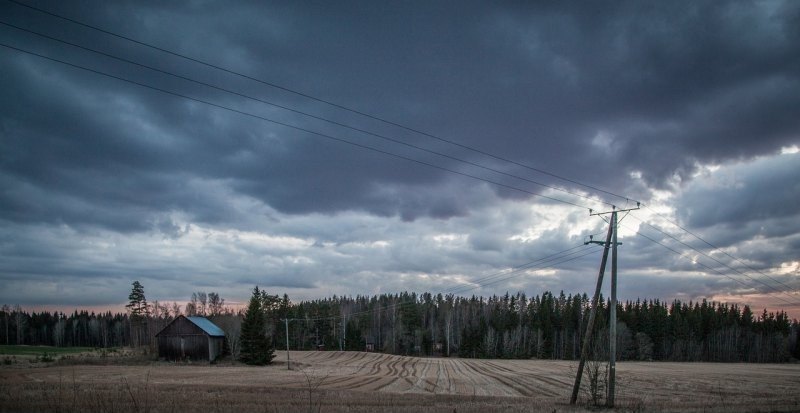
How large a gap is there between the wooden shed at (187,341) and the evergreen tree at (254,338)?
6628 mm

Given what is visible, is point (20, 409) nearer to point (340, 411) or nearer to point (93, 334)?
point (340, 411)

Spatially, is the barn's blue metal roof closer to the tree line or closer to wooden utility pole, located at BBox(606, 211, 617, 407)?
the tree line

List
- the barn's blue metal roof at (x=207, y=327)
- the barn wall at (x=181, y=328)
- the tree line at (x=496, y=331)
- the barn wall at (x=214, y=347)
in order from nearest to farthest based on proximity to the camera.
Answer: the barn wall at (x=214, y=347)
the barn wall at (x=181, y=328)
the barn's blue metal roof at (x=207, y=327)
the tree line at (x=496, y=331)

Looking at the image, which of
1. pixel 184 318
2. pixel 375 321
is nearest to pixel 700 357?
pixel 375 321

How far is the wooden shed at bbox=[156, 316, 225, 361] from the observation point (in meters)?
76.4

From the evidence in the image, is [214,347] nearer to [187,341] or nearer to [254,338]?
[187,341]

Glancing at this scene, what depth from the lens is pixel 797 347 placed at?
148 m

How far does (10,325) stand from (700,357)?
212 metres

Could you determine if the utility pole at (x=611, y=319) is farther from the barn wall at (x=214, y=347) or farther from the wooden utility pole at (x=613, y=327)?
the barn wall at (x=214, y=347)

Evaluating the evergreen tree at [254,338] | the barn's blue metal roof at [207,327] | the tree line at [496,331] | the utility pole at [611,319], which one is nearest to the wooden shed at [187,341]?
the barn's blue metal roof at [207,327]

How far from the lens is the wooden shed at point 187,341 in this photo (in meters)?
76.4

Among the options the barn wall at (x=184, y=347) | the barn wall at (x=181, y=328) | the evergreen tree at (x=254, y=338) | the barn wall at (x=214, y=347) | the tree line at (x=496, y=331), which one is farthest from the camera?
the tree line at (x=496, y=331)

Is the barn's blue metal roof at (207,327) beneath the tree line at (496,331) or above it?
above

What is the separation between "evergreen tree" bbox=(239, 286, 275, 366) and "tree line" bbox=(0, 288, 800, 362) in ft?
153
